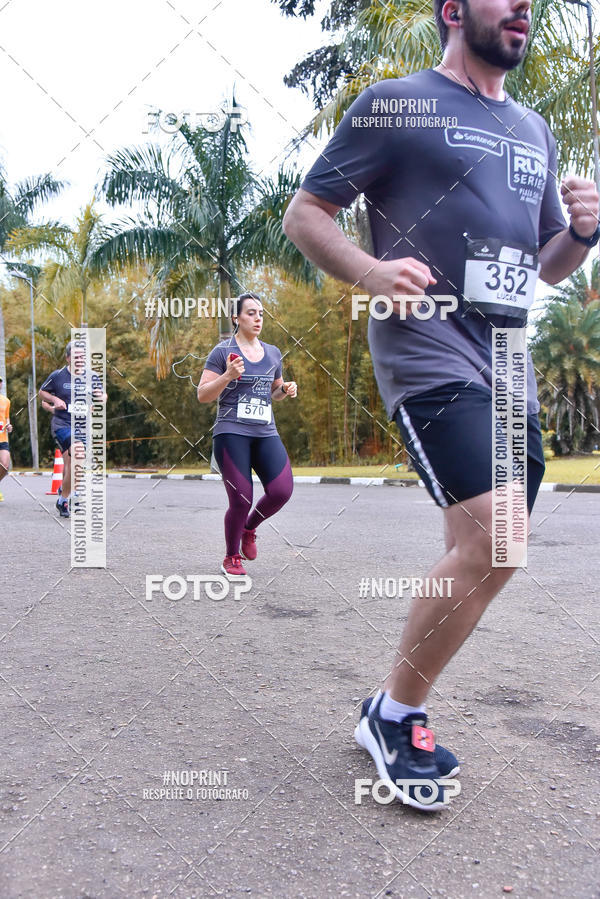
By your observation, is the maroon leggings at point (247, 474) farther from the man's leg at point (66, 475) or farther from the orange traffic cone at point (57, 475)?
the orange traffic cone at point (57, 475)

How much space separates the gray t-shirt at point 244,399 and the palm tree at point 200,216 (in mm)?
5246

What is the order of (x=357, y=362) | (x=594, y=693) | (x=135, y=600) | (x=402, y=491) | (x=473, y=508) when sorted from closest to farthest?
(x=473, y=508) < (x=594, y=693) < (x=135, y=600) < (x=357, y=362) < (x=402, y=491)

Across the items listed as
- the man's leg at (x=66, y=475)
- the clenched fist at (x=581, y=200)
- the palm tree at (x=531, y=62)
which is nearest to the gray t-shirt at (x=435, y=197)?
the clenched fist at (x=581, y=200)

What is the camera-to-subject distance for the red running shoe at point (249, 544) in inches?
176

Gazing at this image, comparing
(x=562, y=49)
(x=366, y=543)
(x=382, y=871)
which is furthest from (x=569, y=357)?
(x=382, y=871)

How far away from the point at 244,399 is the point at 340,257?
100 inches

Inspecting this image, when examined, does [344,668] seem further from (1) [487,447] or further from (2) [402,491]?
(2) [402,491]

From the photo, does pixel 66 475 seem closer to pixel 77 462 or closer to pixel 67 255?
pixel 77 462

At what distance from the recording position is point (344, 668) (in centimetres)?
254

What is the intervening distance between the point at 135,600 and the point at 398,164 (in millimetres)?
2547

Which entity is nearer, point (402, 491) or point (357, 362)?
point (357, 362)

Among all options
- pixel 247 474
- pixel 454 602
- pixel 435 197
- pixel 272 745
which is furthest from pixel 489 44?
pixel 247 474

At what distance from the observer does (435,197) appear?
66.3 inches

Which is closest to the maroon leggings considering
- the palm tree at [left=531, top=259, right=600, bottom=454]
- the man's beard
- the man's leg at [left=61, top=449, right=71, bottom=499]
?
the man's beard
